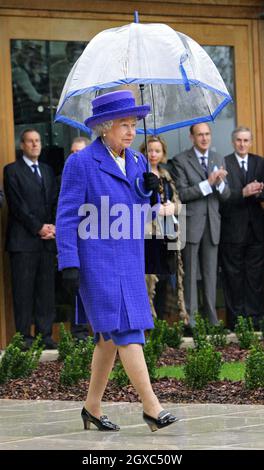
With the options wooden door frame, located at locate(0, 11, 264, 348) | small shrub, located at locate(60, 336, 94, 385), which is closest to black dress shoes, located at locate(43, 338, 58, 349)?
wooden door frame, located at locate(0, 11, 264, 348)

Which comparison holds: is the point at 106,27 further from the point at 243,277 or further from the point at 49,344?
the point at 49,344

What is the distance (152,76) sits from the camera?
9.89 metres

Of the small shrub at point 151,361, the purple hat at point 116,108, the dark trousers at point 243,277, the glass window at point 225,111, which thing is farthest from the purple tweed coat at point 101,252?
the glass window at point 225,111

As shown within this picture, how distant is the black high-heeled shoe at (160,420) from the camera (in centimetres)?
779

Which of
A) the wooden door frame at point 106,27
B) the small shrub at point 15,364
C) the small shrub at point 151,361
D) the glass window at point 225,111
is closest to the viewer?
the small shrub at point 151,361

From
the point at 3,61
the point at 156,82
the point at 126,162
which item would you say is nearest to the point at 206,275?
the point at 3,61

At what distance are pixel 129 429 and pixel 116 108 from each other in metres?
2.10

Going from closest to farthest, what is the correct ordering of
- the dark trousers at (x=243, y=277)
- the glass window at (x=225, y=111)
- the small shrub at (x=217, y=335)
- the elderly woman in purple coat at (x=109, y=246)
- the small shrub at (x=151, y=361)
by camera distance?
the elderly woman in purple coat at (x=109, y=246)
the small shrub at (x=151, y=361)
the small shrub at (x=217, y=335)
the dark trousers at (x=243, y=277)
the glass window at (x=225, y=111)

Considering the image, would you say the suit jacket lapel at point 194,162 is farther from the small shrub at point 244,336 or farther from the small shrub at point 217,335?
the small shrub at point 244,336

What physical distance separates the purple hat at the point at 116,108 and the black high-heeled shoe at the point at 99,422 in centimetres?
193

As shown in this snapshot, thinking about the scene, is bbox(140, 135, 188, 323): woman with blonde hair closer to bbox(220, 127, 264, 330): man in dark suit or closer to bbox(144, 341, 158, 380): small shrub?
bbox(220, 127, 264, 330): man in dark suit

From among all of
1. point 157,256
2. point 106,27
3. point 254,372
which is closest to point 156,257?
point 157,256
